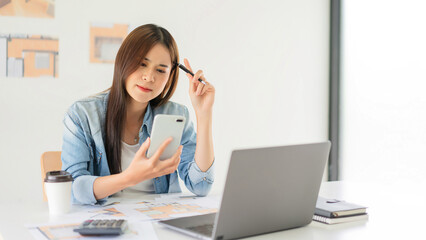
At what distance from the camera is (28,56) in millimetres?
2924

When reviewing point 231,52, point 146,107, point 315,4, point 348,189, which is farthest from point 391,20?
point 146,107

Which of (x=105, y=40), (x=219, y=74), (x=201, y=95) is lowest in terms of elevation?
(x=201, y=95)

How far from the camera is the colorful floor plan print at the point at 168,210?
135 cm

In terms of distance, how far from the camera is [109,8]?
3.10 m

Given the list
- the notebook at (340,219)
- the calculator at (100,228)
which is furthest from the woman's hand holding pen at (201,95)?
Answer: the calculator at (100,228)

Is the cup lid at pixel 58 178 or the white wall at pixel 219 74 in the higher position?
the white wall at pixel 219 74

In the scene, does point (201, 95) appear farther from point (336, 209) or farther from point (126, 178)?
point (336, 209)

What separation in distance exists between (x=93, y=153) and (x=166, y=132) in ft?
1.42

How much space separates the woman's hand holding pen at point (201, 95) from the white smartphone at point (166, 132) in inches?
16.3

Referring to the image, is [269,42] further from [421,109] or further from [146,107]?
[146,107]

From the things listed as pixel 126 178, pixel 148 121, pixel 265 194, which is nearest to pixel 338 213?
pixel 265 194

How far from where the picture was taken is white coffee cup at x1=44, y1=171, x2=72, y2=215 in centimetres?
135

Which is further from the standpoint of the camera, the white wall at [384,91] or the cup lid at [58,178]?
the white wall at [384,91]

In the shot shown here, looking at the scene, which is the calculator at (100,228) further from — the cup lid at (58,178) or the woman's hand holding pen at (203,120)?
the woman's hand holding pen at (203,120)
